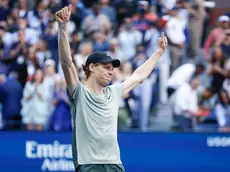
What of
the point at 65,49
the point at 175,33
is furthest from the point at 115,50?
the point at 65,49

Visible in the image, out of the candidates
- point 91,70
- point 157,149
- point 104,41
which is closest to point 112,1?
point 104,41

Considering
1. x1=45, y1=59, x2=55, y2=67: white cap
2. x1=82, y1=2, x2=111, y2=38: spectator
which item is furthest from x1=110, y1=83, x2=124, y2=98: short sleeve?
x1=82, y1=2, x2=111, y2=38: spectator

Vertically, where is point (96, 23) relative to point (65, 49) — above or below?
above

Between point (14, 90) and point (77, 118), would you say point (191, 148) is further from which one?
point (77, 118)

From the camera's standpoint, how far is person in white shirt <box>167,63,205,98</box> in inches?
492

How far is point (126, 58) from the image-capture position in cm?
1337

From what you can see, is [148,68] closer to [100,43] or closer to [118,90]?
[118,90]

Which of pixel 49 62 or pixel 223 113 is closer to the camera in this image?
pixel 223 113

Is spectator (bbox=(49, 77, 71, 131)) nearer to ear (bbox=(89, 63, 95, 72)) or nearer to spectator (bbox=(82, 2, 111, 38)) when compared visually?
spectator (bbox=(82, 2, 111, 38))

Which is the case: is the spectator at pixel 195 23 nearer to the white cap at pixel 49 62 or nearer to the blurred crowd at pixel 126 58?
the blurred crowd at pixel 126 58

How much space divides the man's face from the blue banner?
6003mm

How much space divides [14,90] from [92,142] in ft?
24.1

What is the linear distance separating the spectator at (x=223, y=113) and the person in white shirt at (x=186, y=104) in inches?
15.2

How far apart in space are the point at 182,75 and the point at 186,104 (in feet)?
2.17
